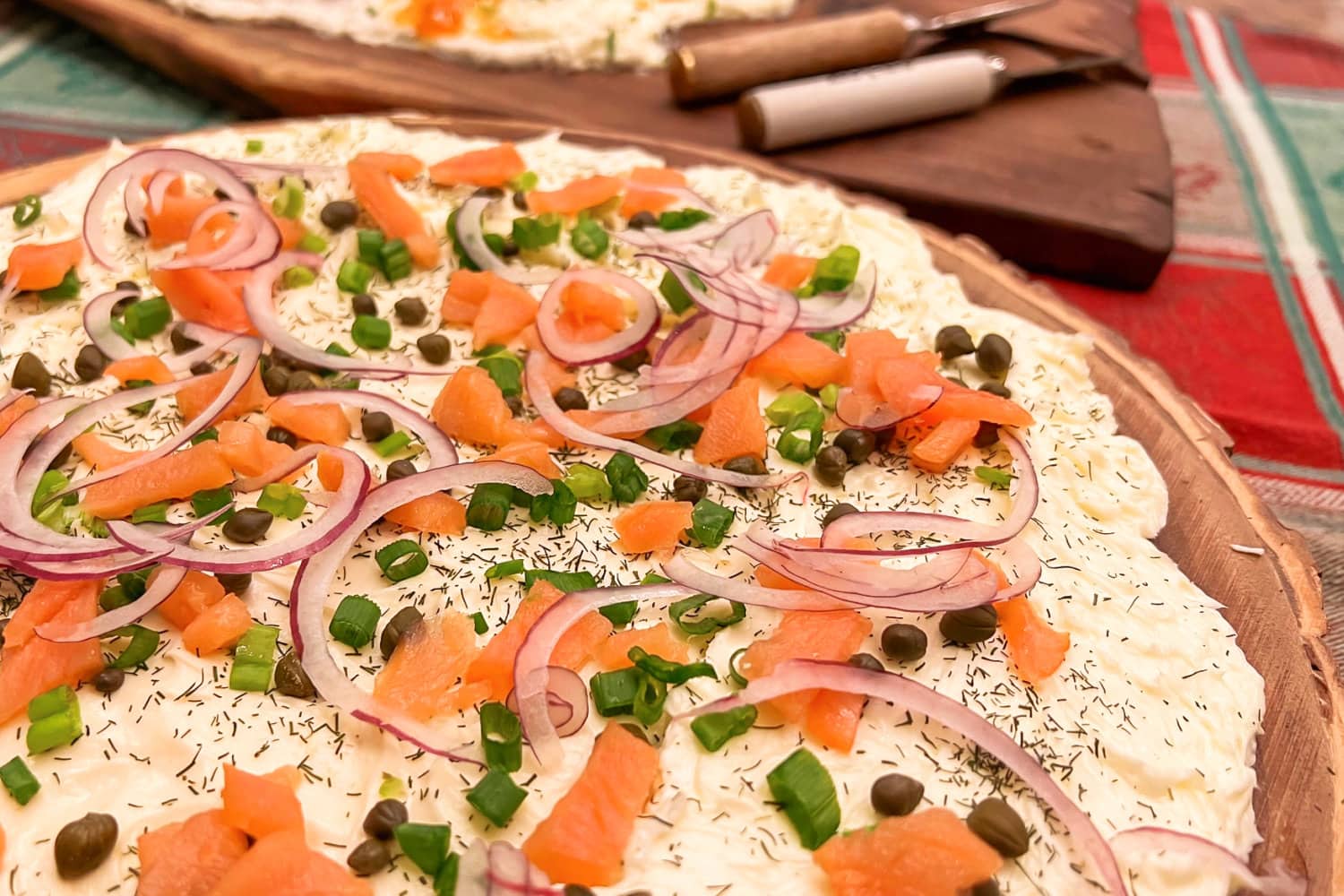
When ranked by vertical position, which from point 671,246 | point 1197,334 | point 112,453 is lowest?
point 1197,334

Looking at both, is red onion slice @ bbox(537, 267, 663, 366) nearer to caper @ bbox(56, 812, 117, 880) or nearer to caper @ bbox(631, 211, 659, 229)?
caper @ bbox(631, 211, 659, 229)

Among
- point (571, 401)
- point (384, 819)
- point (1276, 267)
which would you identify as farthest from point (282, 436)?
point (1276, 267)

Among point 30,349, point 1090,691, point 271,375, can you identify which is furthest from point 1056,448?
point 30,349

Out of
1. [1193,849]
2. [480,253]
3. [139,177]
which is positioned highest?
[139,177]

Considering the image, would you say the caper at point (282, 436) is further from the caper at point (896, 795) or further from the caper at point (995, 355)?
the caper at point (995, 355)

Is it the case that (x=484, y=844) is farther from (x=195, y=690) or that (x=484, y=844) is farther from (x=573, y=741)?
(x=195, y=690)

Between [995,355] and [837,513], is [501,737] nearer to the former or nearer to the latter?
[837,513]

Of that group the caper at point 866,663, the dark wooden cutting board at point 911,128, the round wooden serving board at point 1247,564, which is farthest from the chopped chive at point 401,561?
the dark wooden cutting board at point 911,128
